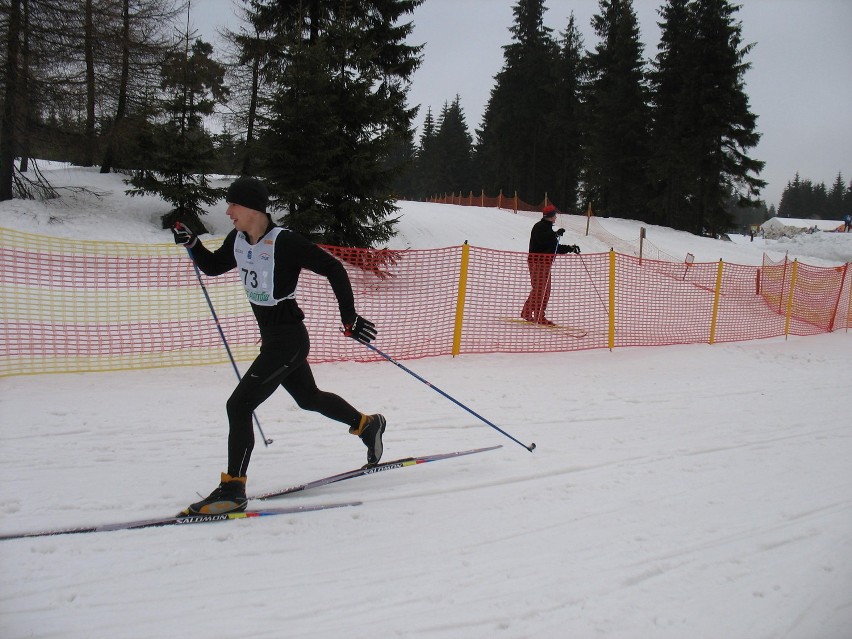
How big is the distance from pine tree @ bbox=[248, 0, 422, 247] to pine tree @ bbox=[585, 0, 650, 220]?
25396mm

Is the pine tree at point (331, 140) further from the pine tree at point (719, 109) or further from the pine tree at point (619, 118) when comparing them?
the pine tree at point (619, 118)

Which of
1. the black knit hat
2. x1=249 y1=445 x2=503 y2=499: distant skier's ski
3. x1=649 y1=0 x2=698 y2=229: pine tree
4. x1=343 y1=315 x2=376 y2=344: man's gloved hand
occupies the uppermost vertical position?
x1=649 y1=0 x2=698 y2=229: pine tree

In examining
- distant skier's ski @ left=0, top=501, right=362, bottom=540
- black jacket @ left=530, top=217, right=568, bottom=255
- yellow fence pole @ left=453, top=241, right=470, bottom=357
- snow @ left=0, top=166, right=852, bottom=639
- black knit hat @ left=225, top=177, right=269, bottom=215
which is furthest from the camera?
black jacket @ left=530, top=217, right=568, bottom=255

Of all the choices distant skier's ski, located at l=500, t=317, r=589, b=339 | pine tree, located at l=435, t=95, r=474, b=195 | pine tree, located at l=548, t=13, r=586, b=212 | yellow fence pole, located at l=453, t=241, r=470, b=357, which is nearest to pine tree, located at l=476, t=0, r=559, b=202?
pine tree, located at l=548, t=13, r=586, b=212

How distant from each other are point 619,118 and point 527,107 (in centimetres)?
1076

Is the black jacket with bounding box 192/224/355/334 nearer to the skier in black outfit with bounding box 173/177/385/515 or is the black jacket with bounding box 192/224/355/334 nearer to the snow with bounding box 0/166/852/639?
the skier in black outfit with bounding box 173/177/385/515

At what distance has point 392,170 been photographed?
39.0ft

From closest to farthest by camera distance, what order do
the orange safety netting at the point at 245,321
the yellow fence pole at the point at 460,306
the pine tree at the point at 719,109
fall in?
the orange safety netting at the point at 245,321
the yellow fence pole at the point at 460,306
the pine tree at the point at 719,109

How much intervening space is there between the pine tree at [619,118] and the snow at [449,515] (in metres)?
30.7

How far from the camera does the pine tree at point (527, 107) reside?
41469 millimetres

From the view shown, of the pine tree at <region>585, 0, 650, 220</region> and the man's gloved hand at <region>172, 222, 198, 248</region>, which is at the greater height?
the pine tree at <region>585, 0, 650, 220</region>

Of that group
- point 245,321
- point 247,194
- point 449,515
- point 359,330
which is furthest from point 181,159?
point 449,515

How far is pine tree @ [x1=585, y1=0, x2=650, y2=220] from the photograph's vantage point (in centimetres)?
3306

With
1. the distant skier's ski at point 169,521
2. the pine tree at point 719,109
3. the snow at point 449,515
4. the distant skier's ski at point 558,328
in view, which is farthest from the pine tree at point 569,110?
the distant skier's ski at point 169,521
